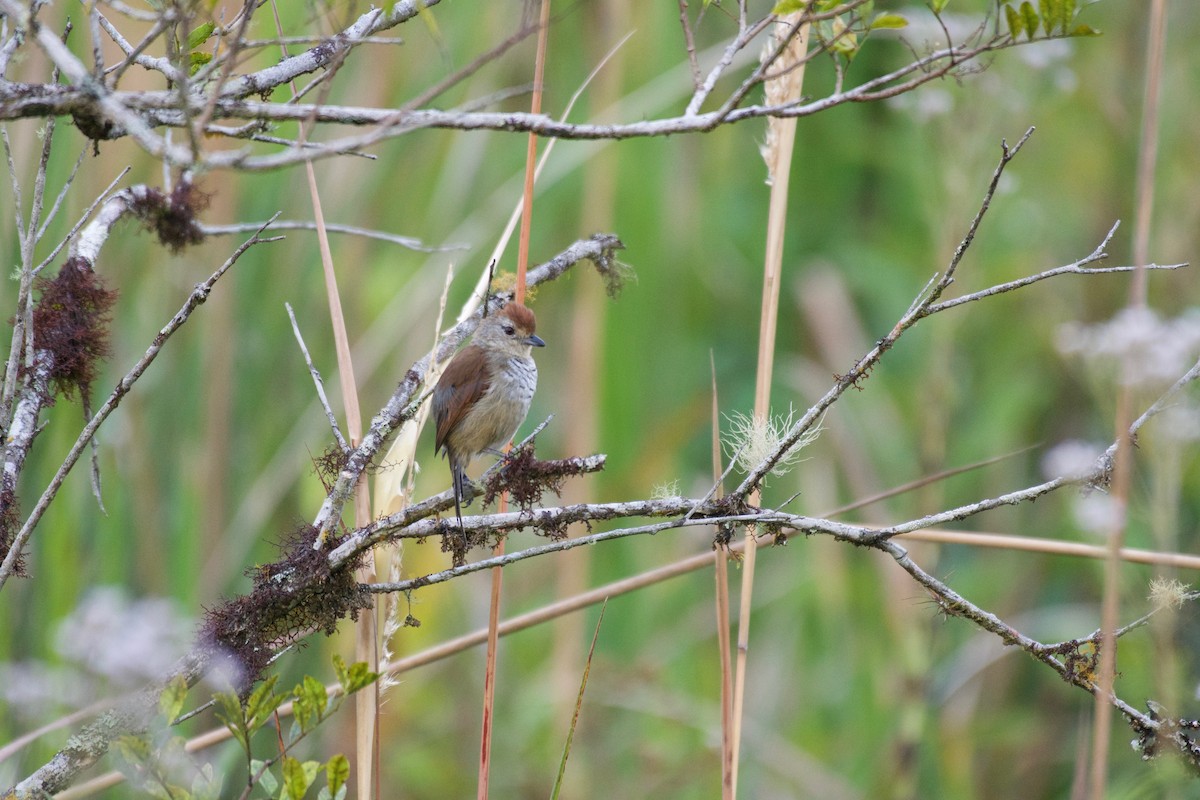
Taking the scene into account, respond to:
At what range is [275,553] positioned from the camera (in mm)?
3301

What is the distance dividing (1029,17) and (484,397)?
2062 millimetres

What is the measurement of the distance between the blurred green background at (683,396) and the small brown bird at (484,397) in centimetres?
43

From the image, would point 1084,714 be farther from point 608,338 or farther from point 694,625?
point 694,625

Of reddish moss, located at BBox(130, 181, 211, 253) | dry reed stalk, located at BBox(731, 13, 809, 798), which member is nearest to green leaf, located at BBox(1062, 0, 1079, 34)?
dry reed stalk, located at BBox(731, 13, 809, 798)

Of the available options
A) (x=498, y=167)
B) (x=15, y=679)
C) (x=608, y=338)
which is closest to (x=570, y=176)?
(x=498, y=167)

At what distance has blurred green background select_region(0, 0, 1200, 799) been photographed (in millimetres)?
3295

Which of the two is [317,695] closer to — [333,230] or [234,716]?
[234,716]

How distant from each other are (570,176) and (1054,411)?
2.37 m

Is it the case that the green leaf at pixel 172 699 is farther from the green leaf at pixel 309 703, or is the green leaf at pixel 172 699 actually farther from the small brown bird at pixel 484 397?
the small brown bird at pixel 484 397

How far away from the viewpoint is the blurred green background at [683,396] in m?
3.29

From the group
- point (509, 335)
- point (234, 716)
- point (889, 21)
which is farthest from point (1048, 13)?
point (509, 335)

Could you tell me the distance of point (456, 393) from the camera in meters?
3.30

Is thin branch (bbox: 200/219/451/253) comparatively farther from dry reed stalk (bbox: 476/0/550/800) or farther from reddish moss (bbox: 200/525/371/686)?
reddish moss (bbox: 200/525/371/686)

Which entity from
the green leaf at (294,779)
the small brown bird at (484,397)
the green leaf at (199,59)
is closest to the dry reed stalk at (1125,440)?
the green leaf at (294,779)
